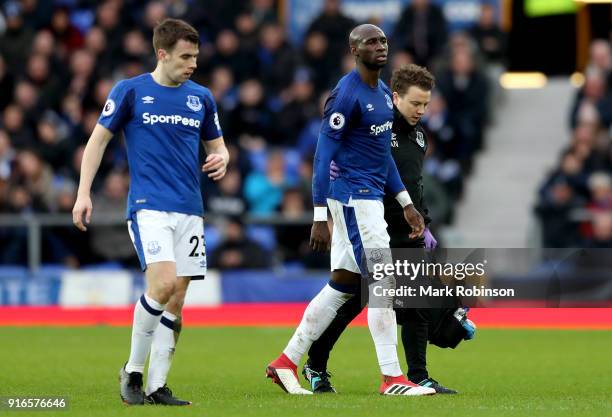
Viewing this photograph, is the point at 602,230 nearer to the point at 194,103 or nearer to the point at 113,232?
the point at 113,232

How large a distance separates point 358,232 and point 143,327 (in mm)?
1649

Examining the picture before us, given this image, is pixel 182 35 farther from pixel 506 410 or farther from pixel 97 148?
pixel 506 410

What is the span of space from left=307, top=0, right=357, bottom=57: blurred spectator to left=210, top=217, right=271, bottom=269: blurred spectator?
4093mm

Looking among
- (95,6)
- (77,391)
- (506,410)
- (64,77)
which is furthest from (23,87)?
(506,410)

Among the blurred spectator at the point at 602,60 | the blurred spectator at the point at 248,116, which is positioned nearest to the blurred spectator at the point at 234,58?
the blurred spectator at the point at 248,116

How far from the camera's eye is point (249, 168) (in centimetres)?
2105

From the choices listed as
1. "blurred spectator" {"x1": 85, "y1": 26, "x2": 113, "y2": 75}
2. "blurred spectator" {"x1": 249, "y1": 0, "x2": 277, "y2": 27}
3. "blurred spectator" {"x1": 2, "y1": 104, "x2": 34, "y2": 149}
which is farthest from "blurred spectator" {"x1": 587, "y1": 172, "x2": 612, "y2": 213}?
"blurred spectator" {"x1": 2, "y1": 104, "x2": 34, "y2": 149}

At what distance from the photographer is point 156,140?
9289mm

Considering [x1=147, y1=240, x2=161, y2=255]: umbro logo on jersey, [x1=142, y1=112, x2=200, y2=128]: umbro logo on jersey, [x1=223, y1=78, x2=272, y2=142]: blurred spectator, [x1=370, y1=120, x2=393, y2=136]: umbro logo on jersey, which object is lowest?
[x1=223, y1=78, x2=272, y2=142]: blurred spectator

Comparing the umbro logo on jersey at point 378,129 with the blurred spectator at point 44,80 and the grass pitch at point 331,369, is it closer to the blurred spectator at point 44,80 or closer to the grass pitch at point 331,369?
the grass pitch at point 331,369

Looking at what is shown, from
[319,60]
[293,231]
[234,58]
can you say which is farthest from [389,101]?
[234,58]

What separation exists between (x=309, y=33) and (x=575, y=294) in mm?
7015

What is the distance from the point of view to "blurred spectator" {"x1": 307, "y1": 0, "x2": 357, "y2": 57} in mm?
22672

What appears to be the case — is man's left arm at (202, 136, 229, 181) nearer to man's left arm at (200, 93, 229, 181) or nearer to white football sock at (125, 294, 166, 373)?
man's left arm at (200, 93, 229, 181)
